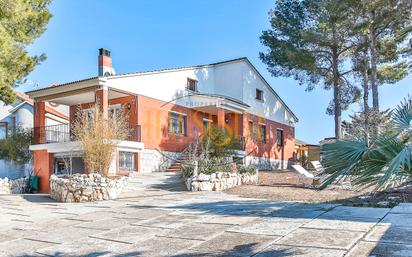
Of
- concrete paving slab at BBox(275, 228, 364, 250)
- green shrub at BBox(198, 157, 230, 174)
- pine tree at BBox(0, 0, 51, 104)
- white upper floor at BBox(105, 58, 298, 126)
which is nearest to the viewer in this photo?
concrete paving slab at BBox(275, 228, 364, 250)

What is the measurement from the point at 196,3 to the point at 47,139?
410 inches

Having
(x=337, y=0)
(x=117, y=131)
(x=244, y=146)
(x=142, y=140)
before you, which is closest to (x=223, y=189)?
(x=117, y=131)

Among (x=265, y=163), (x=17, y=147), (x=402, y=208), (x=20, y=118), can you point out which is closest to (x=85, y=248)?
(x=402, y=208)

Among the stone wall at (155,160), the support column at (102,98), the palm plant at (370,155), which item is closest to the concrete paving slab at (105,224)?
the palm plant at (370,155)

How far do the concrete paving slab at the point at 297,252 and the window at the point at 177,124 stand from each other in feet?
52.7

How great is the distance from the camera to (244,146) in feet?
78.7

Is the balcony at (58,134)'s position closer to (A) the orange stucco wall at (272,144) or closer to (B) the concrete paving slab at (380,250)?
(A) the orange stucco wall at (272,144)

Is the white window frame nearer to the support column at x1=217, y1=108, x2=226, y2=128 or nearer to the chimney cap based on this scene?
the support column at x1=217, y1=108, x2=226, y2=128

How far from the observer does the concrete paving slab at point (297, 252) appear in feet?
17.4

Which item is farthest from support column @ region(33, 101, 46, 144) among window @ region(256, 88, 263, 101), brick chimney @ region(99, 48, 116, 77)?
window @ region(256, 88, 263, 101)

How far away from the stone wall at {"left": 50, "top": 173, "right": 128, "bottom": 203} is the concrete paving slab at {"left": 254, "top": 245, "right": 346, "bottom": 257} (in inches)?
317

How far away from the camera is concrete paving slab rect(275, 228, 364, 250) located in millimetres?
5738

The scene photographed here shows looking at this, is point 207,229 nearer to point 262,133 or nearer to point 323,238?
point 323,238

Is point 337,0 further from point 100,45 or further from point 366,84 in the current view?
point 100,45
